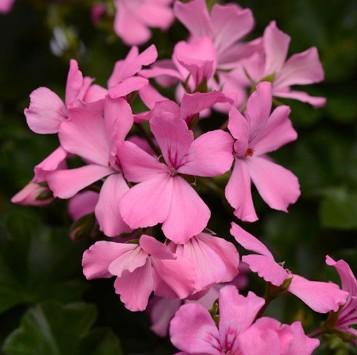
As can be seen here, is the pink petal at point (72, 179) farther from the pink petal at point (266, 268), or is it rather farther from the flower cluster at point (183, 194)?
the pink petal at point (266, 268)

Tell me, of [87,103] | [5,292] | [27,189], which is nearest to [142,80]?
[87,103]

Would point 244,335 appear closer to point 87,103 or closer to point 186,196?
point 186,196

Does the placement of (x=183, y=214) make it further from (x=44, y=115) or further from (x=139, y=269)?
(x=44, y=115)

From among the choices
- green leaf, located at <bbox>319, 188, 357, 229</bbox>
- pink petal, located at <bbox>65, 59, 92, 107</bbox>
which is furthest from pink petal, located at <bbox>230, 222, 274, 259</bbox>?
green leaf, located at <bbox>319, 188, 357, 229</bbox>

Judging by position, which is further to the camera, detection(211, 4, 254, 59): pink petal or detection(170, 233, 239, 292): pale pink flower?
detection(211, 4, 254, 59): pink petal

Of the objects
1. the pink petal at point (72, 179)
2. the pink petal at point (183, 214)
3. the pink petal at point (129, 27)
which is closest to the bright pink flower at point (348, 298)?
the pink petal at point (183, 214)

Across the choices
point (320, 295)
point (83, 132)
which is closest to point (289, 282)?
point (320, 295)

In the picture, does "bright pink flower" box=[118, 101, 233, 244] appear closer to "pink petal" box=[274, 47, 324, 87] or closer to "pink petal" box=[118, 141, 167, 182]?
"pink petal" box=[118, 141, 167, 182]
